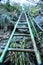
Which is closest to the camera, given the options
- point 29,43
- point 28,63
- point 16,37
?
point 28,63

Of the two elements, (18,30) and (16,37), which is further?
(18,30)

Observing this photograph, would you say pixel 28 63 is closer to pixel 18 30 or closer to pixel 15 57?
pixel 15 57

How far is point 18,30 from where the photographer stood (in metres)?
6.07

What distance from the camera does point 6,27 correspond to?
21.6 ft

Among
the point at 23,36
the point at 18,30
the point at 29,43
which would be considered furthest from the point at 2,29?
the point at 29,43

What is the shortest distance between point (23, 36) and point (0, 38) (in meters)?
0.73

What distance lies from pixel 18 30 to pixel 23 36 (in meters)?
0.85

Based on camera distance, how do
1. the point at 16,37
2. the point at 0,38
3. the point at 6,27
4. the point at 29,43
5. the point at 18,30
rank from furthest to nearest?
the point at 6,27 < the point at 18,30 < the point at 0,38 < the point at 16,37 < the point at 29,43

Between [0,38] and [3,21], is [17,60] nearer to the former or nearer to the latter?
[0,38]

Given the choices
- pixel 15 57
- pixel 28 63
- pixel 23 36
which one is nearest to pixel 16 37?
pixel 23 36

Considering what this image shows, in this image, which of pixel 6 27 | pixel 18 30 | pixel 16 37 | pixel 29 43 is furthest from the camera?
pixel 6 27

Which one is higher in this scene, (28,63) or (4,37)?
(28,63)

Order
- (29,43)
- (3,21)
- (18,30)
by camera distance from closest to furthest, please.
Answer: (29,43), (18,30), (3,21)

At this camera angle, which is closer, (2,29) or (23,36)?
(23,36)
